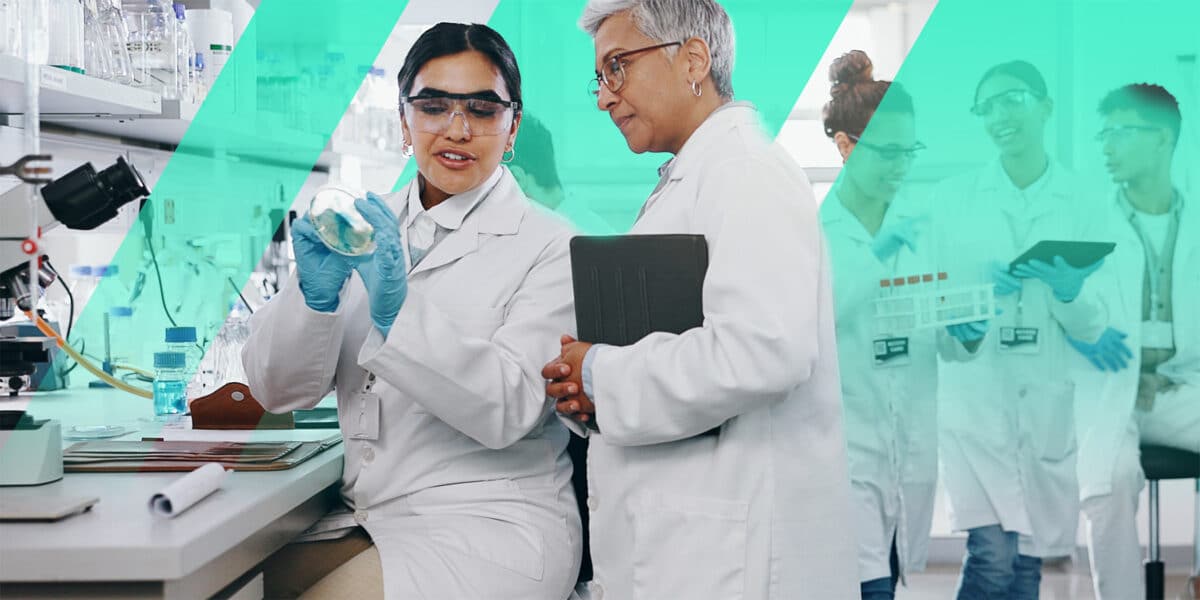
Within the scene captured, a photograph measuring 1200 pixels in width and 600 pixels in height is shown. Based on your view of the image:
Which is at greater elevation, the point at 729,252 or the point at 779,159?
the point at 779,159

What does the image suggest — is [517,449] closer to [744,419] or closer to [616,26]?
[744,419]

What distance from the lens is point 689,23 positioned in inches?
61.3

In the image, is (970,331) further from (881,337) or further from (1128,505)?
(1128,505)

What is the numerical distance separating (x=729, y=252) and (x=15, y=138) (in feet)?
4.04

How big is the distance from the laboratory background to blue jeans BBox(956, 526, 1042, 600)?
0.15ft

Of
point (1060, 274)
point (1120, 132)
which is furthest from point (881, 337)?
point (1120, 132)

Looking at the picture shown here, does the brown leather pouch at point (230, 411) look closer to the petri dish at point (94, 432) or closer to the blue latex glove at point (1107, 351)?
the petri dish at point (94, 432)

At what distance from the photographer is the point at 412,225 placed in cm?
171

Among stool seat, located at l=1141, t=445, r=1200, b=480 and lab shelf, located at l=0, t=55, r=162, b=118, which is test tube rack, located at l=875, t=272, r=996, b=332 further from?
lab shelf, located at l=0, t=55, r=162, b=118

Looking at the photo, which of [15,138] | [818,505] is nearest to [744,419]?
[818,505]

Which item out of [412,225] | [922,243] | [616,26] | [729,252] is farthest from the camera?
[922,243]

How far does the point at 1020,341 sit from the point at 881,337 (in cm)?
52

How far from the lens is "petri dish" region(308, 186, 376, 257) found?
139 centimetres

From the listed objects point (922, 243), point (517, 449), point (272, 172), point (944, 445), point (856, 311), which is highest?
point (272, 172)
